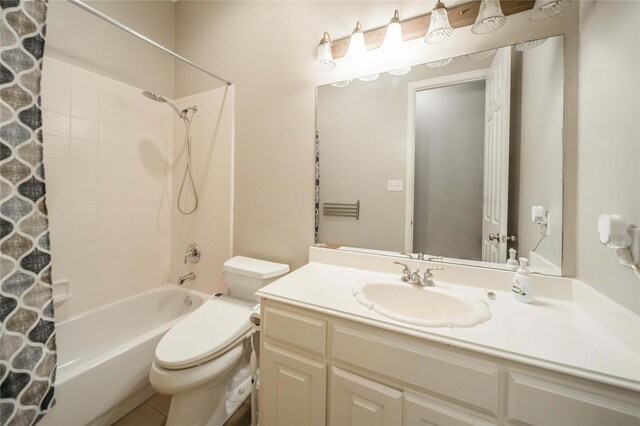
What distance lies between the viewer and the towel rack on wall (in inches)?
54.1

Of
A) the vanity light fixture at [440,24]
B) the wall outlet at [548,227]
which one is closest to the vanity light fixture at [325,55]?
Answer: the vanity light fixture at [440,24]

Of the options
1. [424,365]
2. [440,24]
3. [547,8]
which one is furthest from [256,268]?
[547,8]

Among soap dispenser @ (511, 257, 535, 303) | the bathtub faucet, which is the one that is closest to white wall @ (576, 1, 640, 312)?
Answer: soap dispenser @ (511, 257, 535, 303)

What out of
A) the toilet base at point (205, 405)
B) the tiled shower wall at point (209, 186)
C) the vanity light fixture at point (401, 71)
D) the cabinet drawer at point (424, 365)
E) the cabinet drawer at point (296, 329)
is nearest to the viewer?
the cabinet drawer at point (424, 365)

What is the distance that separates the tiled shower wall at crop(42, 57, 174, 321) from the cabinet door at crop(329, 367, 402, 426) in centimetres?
167

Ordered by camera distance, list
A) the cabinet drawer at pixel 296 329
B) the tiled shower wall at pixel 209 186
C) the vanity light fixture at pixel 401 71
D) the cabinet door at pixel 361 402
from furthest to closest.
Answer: the tiled shower wall at pixel 209 186 < the vanity light fixture at pixel 401 71 < the cabinet drawer at pixel 296 329 < the cabinet door at pixel 361 402

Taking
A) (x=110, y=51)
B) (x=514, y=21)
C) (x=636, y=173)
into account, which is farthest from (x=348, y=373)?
(x=110, y=51)

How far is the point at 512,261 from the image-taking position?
1.01 meters

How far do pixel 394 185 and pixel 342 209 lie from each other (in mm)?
319

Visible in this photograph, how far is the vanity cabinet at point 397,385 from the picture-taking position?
0.57m

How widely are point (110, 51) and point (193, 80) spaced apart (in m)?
0.50

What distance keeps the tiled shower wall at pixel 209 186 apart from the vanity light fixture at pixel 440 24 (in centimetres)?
129

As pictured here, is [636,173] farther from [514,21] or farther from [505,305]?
[514,21]

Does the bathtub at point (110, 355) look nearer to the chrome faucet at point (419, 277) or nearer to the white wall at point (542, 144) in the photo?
the chrome faucet at point (419, 277)
